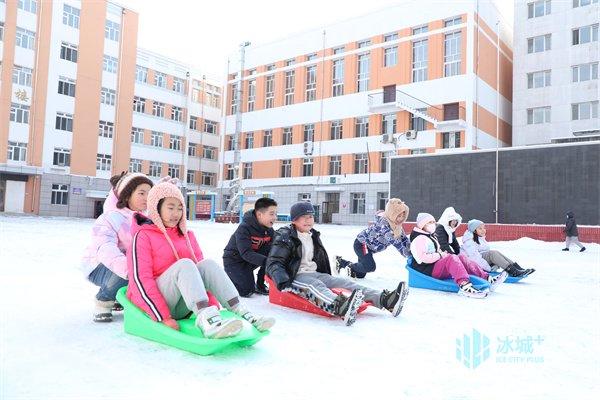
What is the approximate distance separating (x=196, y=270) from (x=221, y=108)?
42544 mm

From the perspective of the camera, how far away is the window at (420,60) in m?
28.2

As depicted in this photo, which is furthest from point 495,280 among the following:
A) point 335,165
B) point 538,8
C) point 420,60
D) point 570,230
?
point 538,8

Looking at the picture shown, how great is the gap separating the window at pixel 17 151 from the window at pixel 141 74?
35.1 feet

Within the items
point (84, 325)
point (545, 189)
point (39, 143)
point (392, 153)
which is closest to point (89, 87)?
point (39, 143)

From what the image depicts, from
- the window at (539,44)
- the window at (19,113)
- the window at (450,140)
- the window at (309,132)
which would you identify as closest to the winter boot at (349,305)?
the window at (450,140)

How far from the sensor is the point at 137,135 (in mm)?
36094

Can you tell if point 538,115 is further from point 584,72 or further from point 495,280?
point 495,280

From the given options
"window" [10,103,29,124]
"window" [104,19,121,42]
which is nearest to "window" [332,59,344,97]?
"window" [104,19,121,42]

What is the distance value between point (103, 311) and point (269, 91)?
34352mm

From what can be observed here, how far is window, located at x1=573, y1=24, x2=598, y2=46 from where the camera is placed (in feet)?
86.5

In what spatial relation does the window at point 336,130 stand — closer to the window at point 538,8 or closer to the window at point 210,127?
the window at point 538,8

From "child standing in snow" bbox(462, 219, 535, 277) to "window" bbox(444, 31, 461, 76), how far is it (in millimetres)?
22114

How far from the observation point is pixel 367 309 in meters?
4.48

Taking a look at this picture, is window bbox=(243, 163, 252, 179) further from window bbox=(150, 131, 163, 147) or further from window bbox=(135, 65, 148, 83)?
window bbox=(135, 65, 148, 83)
